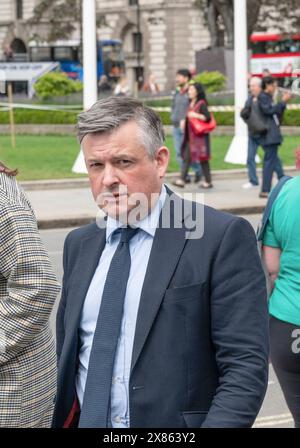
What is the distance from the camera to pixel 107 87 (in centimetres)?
4941

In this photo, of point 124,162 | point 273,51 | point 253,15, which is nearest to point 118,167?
point 124,162

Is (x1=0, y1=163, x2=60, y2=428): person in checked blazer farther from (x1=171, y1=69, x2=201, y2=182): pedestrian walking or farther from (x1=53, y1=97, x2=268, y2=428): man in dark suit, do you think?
(x1=171, y1=69, x2=201, y2=182): pedestrian walking

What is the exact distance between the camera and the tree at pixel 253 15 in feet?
193

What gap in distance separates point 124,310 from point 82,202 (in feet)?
46.5

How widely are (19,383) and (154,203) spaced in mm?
648

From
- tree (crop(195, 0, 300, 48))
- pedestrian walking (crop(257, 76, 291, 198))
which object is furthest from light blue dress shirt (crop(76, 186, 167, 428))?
tree (crop(195, 0, 300, 48))

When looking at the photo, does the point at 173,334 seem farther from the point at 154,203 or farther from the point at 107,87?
the point at 107,87

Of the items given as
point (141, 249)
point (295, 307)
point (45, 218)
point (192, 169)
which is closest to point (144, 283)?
point (141, 249)

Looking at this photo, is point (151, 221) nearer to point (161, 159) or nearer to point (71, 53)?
point (161, 159)

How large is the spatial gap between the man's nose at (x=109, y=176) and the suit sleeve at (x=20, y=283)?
0.98ft

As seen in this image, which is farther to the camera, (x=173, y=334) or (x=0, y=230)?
(x=0, y=230)

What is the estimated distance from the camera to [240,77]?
22281mm

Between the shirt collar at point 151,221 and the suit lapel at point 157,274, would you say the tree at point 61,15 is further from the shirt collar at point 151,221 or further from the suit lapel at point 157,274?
the suit lapel at point 157,274

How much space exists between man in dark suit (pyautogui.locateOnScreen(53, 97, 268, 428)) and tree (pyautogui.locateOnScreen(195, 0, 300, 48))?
5606cm
